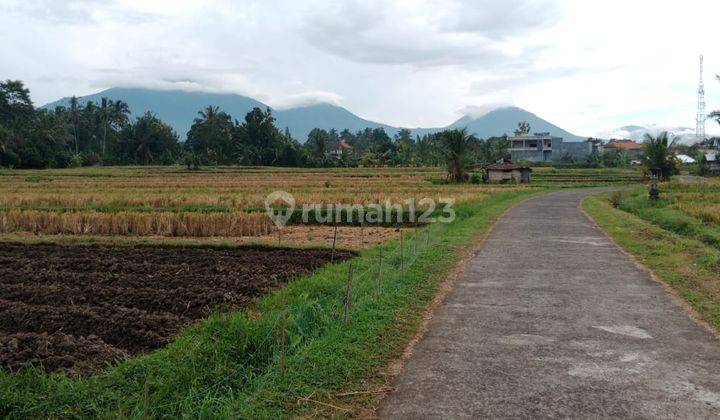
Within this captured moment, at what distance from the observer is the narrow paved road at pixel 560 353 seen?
4.42 meters

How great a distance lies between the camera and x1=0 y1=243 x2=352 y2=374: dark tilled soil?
5.85 metres

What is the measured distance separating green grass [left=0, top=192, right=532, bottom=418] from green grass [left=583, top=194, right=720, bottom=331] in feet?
12.3

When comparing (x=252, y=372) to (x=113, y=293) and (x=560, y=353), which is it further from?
(x=113, y=293)

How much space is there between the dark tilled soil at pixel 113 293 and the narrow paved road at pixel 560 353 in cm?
312

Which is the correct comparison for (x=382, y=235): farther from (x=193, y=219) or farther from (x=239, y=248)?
(x=193, y=219)

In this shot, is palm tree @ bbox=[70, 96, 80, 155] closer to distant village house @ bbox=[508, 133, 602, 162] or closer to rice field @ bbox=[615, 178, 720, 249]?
distant village house @ bbox=[508, 133, 602, 162]

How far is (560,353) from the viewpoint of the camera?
18.4ft

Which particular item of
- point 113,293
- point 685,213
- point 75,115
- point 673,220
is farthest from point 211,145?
point 113,293

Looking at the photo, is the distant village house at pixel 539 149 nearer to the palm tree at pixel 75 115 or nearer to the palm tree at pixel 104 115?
the palm tree at pixel 104 115

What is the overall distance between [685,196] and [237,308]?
28.2 meters

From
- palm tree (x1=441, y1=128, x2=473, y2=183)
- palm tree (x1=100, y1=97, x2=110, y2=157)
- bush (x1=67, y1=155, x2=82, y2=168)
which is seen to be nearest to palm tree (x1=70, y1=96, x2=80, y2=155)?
palm tree (x1=100, y1=97, x2=110, y2=157)

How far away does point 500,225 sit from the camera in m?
17.8

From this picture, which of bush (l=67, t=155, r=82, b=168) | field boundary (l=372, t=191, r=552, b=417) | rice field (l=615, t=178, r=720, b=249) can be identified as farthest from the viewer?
bush (l=67, t=155, r=82, b=168)

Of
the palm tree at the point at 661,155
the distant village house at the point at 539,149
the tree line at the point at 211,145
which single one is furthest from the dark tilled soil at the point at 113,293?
the distant village house at the point at 539,149
